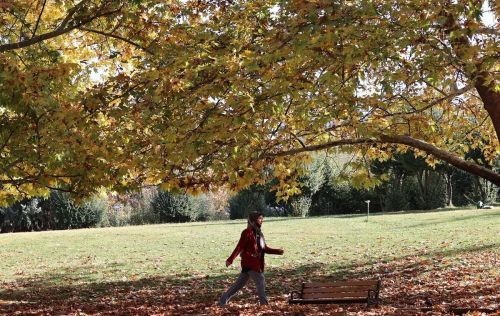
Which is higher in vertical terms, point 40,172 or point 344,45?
point 344,45

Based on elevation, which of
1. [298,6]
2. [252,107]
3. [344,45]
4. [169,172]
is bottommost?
[169,172]

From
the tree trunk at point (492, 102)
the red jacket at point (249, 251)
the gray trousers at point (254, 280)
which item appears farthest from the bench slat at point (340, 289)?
the tree trunk at point (492, 102)

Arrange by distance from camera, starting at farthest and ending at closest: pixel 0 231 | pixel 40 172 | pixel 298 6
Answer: pixel 0 231 → pixel 40 172 → pixel 298 6

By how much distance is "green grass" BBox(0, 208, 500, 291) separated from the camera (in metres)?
16.9

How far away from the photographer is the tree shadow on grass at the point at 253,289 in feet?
34.1

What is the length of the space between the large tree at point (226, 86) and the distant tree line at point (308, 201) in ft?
107

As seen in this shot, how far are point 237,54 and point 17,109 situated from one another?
3378mm

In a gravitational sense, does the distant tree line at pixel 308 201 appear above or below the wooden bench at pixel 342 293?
above

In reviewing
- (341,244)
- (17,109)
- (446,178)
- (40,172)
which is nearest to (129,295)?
(40,172)

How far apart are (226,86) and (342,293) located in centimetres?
364

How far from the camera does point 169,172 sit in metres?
9.27

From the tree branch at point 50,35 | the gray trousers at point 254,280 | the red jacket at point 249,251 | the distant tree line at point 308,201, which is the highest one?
the tree branch at point 50,35

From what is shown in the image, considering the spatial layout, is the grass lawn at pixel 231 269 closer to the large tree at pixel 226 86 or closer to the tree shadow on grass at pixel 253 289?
the tree shadow on grass at pixel 253 289

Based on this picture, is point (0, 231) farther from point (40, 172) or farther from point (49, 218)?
point (40, 172)
